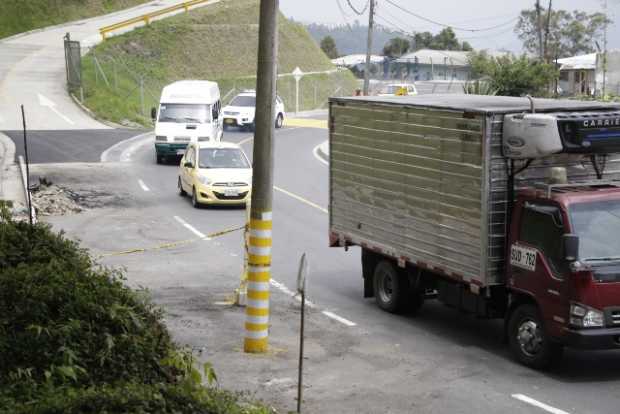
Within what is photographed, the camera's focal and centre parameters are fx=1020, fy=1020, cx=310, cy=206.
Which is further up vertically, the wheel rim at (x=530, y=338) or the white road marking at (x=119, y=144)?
the white road marking at (x=119, y=144)

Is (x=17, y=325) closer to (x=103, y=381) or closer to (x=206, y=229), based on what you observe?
(x=103, y=381)

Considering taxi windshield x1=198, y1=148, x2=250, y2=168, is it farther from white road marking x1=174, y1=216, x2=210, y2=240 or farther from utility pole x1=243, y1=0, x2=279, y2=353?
utility pole x1=243, y1=0, x2=279, y2=353

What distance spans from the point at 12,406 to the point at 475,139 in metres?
7.38

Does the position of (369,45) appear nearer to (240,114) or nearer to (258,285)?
(240,114)

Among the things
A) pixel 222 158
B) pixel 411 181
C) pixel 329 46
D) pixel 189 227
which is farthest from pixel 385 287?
pixel 329 46

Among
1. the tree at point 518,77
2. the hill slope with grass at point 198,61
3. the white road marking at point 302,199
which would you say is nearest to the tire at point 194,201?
the white road marking at point 302,199

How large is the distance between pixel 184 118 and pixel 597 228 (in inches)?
993

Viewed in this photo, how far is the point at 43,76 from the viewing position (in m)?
56.7

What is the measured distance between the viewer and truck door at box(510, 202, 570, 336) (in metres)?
11.6

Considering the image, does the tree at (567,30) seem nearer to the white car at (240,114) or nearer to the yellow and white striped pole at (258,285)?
the white car at (240,114)

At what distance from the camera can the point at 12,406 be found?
6738 millimetres

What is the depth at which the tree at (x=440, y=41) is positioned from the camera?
16100 centimetres

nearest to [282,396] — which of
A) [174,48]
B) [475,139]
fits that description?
[475,139]

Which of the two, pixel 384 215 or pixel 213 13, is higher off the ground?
pixel 213 13
